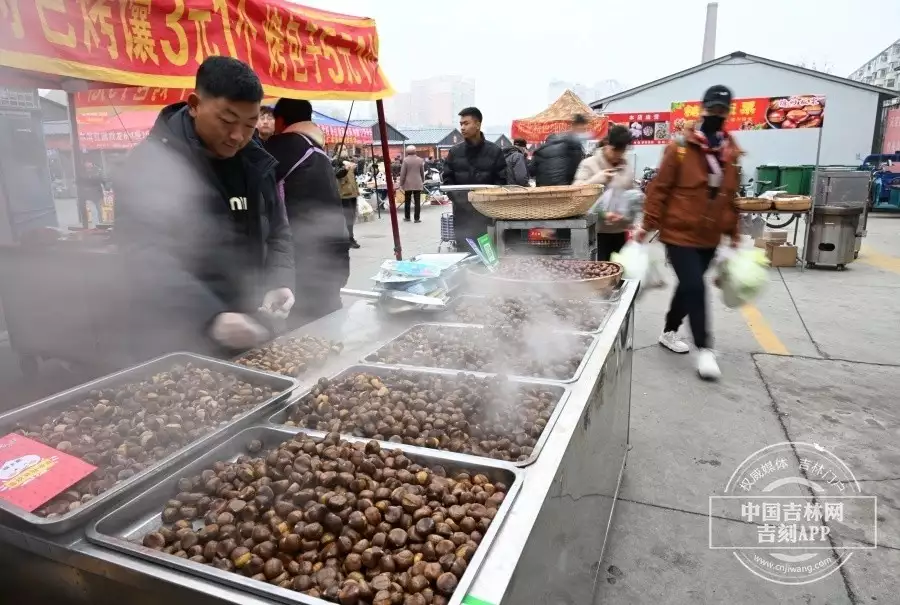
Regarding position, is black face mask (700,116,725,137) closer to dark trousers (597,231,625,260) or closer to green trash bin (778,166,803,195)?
dark trousers (597,231,625,260)

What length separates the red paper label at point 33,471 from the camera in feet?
3.67

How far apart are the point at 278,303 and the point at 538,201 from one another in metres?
1.93

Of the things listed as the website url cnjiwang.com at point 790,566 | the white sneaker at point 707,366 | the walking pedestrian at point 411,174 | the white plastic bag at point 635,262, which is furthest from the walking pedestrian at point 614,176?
the walking pedestrian at point 411,174

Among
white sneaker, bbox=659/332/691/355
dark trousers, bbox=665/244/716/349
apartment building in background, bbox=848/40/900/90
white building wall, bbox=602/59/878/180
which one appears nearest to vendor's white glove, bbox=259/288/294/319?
dark trousers, bbox=665/244/716/349

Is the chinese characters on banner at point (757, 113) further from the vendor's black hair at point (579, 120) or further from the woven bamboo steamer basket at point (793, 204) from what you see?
the vendor's black hair at point (579, 120)

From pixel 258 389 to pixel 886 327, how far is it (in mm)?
5637

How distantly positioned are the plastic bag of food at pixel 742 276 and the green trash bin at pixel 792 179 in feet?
38.3

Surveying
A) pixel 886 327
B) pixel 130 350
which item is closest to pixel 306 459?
pixel 130 350

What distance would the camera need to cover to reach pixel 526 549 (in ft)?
3.36

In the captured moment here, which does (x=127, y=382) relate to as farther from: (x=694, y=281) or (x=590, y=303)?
(x=694, y=281)

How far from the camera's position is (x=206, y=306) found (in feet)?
6.23

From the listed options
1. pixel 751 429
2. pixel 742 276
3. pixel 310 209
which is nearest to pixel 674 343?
pixel 742 276

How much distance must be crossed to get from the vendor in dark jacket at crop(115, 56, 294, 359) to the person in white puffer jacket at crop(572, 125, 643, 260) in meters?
3.21

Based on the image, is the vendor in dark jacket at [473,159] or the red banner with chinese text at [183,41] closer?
the red banner with chinese text at [183,41]
